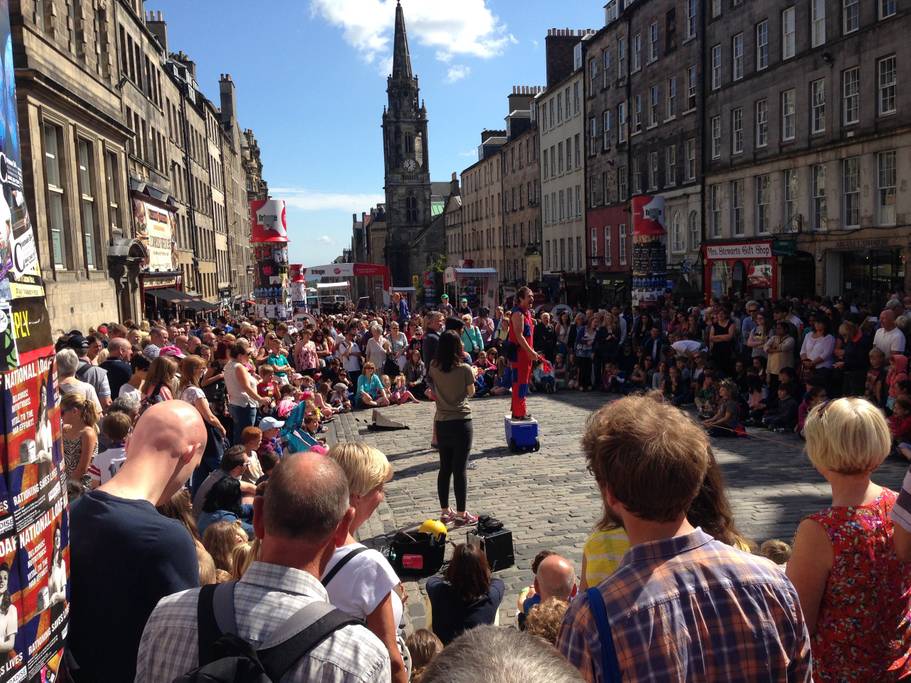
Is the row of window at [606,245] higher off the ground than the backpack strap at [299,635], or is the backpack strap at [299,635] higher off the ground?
the row of window at [606,245]

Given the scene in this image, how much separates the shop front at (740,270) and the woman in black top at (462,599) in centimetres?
2443

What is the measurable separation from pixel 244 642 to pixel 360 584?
1.13 m

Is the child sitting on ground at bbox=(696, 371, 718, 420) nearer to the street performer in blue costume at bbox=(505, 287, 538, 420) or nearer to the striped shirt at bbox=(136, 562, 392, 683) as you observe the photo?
the street performer in blue costume at bbox=(505, 287, 538, 420)

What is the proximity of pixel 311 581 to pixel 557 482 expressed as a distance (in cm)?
790

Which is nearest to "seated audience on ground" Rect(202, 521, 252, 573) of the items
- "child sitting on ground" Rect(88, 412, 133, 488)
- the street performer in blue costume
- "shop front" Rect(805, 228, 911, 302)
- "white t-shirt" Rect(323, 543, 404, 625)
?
"child sitting on ground" Rect(88, 412, 133, 488)

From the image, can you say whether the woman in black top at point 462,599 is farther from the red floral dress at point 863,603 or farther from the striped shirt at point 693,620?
the striped shirt at point 693,620

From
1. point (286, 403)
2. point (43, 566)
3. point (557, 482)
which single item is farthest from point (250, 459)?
point (43, 566)

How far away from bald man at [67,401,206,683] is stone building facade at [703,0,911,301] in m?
22.7

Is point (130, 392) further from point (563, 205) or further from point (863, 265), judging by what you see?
point (563, 205)

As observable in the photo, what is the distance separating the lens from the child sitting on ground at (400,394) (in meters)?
17.4

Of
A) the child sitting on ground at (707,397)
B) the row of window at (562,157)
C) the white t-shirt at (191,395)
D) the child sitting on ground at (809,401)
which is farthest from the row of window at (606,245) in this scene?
the white t-shirt at (191,395)

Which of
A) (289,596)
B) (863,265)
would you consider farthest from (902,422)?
(863,265)

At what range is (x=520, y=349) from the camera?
11617 millimetres

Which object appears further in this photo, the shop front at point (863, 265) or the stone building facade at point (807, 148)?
the stone building facade at point (807, 148)
